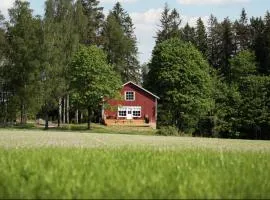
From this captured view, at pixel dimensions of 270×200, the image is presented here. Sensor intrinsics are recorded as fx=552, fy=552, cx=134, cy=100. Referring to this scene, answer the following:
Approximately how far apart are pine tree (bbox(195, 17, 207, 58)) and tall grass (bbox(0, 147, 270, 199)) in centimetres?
8792

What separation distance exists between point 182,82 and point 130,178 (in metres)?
59.8

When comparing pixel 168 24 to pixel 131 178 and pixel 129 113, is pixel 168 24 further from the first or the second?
pixel 131 178

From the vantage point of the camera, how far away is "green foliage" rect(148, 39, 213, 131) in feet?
213

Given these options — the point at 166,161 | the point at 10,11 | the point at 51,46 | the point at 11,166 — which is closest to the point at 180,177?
the point at 166,161

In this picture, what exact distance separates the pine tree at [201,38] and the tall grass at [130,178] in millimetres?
87918

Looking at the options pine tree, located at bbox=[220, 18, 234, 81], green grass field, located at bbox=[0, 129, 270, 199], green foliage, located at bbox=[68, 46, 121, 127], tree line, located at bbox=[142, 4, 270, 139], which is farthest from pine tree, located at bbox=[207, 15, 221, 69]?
green grass field, located at bbox=[0, 129, 270, 199]

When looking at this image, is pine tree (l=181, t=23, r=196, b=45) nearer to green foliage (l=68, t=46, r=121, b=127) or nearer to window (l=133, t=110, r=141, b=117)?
window (l=133, t=110, r=141, b=117)

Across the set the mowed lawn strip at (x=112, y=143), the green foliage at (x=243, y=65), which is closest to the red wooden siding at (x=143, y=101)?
the green foliage at (x=243, y=65)

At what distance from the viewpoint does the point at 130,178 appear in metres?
7.28

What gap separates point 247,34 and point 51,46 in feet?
149

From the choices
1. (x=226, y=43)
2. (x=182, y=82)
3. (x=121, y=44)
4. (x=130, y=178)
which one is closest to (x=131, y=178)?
(x=130, y=178)

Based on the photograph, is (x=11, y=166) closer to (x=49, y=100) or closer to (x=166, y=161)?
(x=166, y=161)

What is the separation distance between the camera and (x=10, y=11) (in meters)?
63.6

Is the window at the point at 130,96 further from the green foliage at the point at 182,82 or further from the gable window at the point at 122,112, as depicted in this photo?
the green foliage at the point at 182,82
